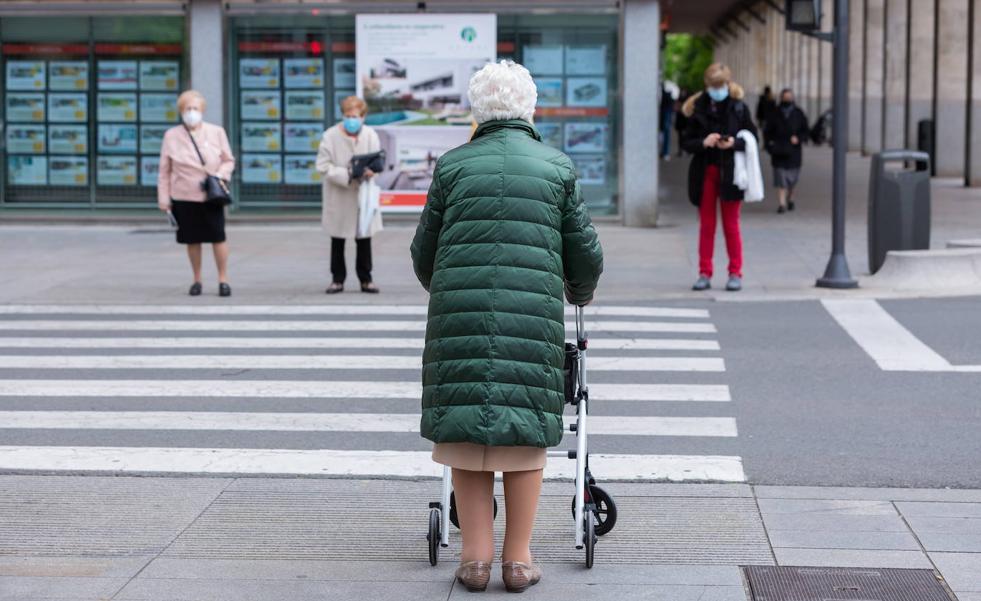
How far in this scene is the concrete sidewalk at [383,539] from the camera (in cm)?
536

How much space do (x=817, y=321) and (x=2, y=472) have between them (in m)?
6.86

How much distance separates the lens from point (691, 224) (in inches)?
819

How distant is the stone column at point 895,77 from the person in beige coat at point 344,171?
26.9 meters

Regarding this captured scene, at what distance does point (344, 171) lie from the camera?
13156 millimetres

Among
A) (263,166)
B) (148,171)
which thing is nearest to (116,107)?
(148,171)

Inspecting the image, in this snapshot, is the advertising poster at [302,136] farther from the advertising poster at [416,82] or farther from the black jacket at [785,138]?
the black jacket at [785,138]

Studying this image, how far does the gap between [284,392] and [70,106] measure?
12614mm

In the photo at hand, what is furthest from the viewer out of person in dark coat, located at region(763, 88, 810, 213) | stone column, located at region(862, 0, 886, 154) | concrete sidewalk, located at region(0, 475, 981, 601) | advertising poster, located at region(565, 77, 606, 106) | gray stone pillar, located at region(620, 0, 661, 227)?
stone column, located at region(862, 0, 886, 154)

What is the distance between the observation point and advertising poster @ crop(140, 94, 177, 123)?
2058 centimetres

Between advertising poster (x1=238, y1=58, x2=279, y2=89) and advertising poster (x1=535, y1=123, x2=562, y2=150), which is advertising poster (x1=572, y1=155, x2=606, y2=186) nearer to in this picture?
advertising poster (x1=535, y1=123, x2=562, y2=150)

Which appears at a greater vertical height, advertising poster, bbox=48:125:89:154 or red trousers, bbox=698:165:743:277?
advertising poster, bbox=48:125:89:154

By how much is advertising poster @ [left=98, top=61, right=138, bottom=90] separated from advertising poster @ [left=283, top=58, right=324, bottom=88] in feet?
6.57

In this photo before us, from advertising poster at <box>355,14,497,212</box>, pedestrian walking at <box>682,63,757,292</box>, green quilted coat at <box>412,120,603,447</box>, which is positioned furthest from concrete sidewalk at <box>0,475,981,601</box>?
advertising poster at <box>355,14,497,212</box>

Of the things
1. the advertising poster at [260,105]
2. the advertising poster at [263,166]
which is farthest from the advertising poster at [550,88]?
the advertising poster at [263,166]
